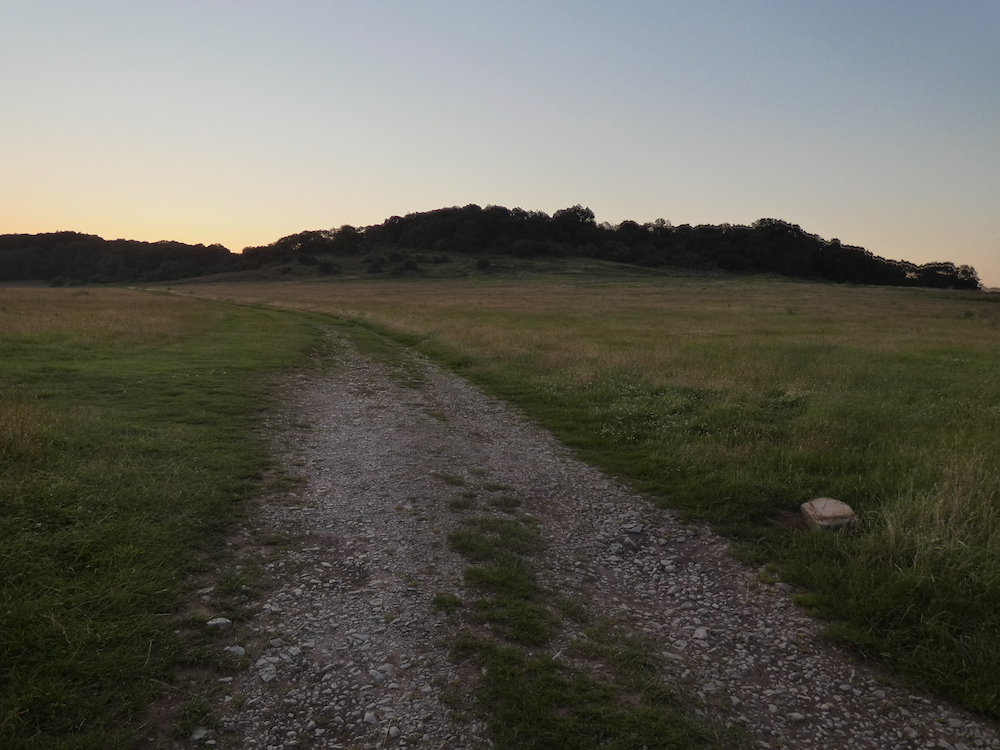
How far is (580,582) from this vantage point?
6320 mm

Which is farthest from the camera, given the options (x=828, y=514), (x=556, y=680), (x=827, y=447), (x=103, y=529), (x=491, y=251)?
(x=491, y=251)

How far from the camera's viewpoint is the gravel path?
423cm

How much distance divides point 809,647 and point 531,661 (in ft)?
8.27

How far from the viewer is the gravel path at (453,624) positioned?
4230 mm

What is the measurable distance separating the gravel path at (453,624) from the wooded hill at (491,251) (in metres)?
119

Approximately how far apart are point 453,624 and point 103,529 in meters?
4.07

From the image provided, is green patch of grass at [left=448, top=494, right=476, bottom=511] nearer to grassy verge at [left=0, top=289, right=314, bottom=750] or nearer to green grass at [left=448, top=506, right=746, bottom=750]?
green grass at [left=448, top=506, right=746, bottom=750]

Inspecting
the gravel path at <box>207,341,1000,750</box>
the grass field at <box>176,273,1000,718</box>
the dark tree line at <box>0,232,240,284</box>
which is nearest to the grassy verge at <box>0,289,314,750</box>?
the gravel path at <box>207,341,1000,750</box>

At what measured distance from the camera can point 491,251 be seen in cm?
14875

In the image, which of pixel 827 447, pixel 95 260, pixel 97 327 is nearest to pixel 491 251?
pixel 95 260

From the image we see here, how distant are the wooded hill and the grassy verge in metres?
114

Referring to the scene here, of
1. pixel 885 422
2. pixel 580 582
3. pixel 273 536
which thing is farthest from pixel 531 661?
pixel 885 422

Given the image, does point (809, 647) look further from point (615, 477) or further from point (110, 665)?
point (110, 665)

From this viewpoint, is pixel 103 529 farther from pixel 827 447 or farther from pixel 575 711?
pixel 827 447
